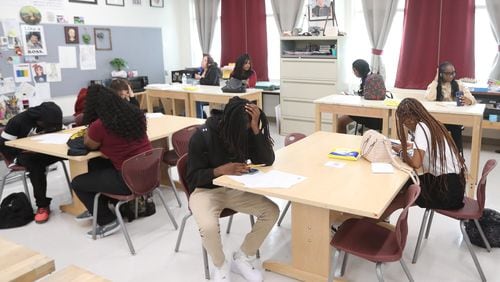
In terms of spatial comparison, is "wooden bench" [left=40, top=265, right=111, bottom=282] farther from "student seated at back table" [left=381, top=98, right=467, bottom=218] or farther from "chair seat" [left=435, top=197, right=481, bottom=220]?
"chair seat" [left=435, top=197, right=481, bottom=220]

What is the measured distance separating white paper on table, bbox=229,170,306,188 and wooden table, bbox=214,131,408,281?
0.04m

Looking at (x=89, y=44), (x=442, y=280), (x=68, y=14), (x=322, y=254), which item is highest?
(x=68, y=14)

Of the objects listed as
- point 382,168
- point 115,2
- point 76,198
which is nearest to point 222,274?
point 382,168

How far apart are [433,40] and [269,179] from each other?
14.7ft

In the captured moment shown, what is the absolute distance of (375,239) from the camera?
229 cm

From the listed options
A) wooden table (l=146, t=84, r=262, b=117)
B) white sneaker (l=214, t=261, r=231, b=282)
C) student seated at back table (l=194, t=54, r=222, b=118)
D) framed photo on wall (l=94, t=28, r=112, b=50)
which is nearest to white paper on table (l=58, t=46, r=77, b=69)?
framed photo on wall (l=94, t=28, r=112, b=50)

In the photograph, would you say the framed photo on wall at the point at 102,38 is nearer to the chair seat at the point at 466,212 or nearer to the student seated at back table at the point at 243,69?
the student seated at back table at the point at 243,69

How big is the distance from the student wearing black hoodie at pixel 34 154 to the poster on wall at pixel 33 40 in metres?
2.54

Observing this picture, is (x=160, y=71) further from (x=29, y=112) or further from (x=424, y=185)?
(x=424, y=185)

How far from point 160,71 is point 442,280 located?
6335mm

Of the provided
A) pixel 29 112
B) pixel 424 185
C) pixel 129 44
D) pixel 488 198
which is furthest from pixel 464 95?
pixel 129 44

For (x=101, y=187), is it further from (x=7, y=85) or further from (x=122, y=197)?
(x=7, y=85)

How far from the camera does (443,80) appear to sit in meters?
4.57

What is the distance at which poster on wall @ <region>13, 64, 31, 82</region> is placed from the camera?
18.9ft
